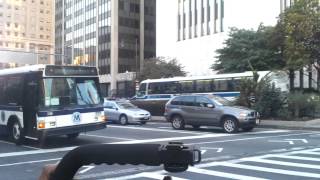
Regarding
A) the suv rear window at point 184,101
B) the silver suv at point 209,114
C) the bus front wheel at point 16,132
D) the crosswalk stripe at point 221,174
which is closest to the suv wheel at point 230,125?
the silver suv at point 209,114

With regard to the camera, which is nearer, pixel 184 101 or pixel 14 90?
pixel 14 90

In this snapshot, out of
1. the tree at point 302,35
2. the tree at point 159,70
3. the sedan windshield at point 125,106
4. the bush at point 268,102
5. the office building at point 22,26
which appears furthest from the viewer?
the office building at point 22,26

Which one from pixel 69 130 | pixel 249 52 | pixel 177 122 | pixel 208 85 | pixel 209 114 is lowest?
pixel 177 122

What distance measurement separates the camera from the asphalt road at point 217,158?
1097 cm

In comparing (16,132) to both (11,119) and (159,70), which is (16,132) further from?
(159,70)

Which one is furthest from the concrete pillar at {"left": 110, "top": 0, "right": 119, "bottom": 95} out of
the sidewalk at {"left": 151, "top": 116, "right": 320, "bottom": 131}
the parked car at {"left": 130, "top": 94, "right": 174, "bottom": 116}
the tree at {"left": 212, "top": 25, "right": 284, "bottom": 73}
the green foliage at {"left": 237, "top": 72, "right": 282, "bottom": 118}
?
the sidewalk at {"left": 151, "top": 116, "right": 320, "bottom": 131}

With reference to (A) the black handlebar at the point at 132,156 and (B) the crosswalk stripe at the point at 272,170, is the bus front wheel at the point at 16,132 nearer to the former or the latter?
(B) the crosswalk stripe at the point at 272,170

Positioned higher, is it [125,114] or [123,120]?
[125,114]

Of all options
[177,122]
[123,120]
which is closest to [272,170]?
[177,122]

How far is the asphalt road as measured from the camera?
11.0 m

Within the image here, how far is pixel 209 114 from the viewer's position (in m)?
23.6

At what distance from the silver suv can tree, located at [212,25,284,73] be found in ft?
75.7

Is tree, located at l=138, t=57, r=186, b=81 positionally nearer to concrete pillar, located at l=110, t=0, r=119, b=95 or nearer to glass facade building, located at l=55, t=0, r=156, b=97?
glass facade building, located at l=55, t=0, r=156, b=97

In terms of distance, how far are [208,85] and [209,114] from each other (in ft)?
45.3
